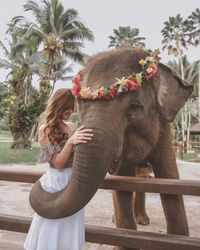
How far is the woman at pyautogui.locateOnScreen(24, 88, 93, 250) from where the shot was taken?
241 cm

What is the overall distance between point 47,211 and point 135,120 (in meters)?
1.01

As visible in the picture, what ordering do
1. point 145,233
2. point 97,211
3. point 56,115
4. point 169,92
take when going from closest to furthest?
point 56,115 → point 145,233 → point 169,92 → point 97,211

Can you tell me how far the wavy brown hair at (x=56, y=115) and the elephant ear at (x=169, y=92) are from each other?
2.86ft

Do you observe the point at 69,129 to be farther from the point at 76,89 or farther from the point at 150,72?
the point at 150,72

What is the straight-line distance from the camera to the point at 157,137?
3037mm

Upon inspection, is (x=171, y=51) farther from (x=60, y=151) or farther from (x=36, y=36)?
(x=60, y=151)

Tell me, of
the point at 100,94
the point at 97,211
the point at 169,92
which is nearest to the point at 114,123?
the point at 100,94

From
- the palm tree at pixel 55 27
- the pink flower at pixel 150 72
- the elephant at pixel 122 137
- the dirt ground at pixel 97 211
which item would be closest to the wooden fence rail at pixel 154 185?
the elephant at pixel 122 137

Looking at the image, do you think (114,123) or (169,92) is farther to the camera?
(169,92)

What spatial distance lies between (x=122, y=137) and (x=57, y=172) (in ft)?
1.79

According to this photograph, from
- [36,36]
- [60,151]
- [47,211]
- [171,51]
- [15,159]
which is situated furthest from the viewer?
[171,51]

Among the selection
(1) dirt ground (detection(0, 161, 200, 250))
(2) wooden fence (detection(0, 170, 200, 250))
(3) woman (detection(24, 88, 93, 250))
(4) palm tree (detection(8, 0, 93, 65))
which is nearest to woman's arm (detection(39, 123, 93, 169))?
(3) woman (detection(24, 88, 93, 250))

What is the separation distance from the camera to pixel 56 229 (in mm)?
2404

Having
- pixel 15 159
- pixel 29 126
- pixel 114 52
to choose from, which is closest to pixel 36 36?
pixel 29 126
